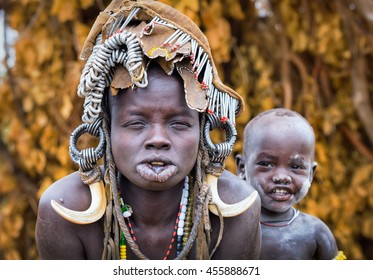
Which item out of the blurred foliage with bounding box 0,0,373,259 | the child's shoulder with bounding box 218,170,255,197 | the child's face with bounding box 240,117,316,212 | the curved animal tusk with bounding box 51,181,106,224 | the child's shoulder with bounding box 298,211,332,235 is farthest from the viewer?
the blurred foliage with bounding box 0,0,373,259

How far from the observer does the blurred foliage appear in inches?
144

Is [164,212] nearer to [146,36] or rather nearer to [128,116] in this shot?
[128,116]

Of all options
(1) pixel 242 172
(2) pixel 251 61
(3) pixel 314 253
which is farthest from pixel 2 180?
(3) pixel 314 253

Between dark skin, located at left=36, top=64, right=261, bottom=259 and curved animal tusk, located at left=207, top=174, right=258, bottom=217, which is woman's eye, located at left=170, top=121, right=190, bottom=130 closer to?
dark skin, located at left=36, top=64, right=261, bottom=259

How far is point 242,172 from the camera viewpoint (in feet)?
8.04

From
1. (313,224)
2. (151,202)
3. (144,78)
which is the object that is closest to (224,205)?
(151,202)

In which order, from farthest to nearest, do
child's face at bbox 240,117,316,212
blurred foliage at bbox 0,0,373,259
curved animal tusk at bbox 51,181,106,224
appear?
blurred foliage at bbox 0,0,373,259 → child's face at bbox 240,117,316,212 → curved animal tusk at bbox 51,181,106,224

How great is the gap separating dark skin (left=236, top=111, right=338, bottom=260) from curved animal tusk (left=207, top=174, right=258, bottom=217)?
1.20ft

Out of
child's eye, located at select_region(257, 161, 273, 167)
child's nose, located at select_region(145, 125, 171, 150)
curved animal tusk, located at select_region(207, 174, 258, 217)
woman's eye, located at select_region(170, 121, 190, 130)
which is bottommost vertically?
curved animal tusk, located at select_region(207, 174, 258, 217)

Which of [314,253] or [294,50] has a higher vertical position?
[294,50]

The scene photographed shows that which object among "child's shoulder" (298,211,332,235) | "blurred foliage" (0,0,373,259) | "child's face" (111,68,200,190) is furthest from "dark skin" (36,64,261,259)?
"blurred foliage" (0,0,373,259)

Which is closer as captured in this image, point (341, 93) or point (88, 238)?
point (88, 238)

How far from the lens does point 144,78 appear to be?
1.73 m
